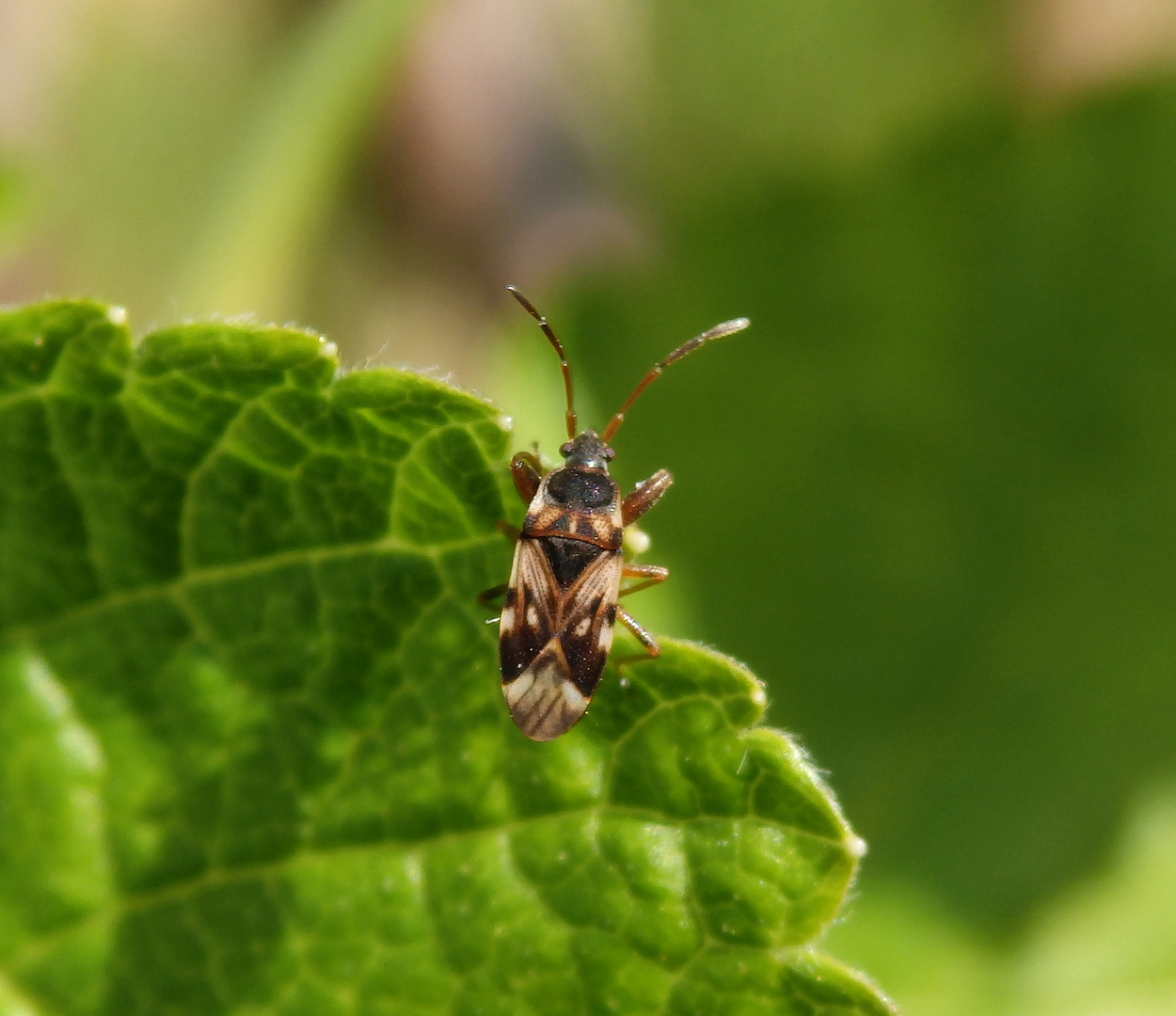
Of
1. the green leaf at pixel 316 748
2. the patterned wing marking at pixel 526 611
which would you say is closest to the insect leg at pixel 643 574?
the patterned wing marking at pixel 526 611

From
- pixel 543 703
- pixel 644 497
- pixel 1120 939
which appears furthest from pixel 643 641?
pixel 1120 939

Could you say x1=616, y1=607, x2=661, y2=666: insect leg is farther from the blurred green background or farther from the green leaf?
the blurred green background

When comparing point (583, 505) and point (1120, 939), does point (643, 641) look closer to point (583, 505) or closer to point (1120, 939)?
point (583, 505)

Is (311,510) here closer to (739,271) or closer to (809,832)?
(809,832)

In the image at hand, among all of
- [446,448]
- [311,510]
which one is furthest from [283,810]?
[446,448]

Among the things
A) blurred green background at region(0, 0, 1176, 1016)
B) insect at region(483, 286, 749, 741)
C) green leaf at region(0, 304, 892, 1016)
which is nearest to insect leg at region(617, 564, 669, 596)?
insect at region(483, 286, 749, 741)

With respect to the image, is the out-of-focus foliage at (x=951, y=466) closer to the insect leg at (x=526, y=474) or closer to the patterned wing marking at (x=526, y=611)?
the patterned wing marking at (x=526, y=611)
